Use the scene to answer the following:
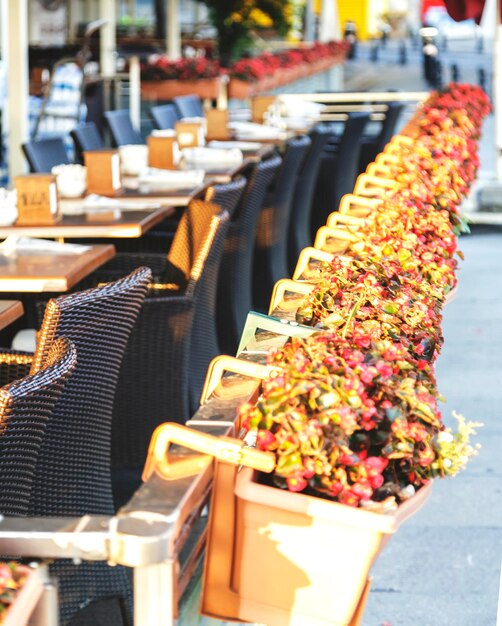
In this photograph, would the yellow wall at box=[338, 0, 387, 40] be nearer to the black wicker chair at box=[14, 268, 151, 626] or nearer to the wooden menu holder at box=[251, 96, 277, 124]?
the wooden menu holder at box=[251, 96, 277, 124]

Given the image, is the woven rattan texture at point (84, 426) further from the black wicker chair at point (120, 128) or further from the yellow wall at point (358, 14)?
the yellow wall at point (358, 14)

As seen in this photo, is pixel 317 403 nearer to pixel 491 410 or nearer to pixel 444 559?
pixel 444 559

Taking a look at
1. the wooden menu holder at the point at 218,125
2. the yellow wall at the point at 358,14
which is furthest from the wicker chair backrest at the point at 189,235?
the yellow wall at the point at 358,14

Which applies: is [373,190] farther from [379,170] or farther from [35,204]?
[35,204]

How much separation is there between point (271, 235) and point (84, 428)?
3.12 metres

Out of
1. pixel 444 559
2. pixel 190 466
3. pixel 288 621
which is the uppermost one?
pixel 190 466

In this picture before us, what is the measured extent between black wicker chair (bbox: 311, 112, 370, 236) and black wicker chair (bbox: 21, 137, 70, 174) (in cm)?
182

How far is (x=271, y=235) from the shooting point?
17.9 ft

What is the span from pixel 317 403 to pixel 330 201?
19.4 feet

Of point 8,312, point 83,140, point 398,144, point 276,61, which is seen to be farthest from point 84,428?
point 276,61

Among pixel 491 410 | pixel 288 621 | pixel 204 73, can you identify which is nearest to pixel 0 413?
pixel 288 621

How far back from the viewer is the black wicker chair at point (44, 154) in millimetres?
5393

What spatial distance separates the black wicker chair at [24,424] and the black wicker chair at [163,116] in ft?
17.9

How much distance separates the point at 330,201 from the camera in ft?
23.7
